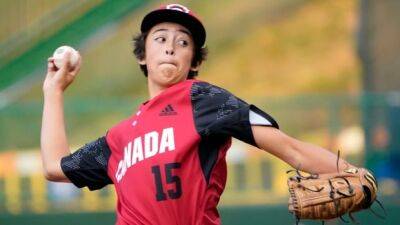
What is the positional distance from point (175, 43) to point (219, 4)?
849 cm

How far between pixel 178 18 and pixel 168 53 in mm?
164

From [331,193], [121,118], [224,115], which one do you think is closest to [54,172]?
[224,115]

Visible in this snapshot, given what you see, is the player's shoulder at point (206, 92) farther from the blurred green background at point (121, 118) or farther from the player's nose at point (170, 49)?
the blurred green background at point (121, 118)

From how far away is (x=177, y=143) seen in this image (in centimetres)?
438

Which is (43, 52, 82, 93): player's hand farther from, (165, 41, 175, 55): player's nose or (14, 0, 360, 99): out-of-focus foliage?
(14, 0, 360, 99): out-of-focus foliage

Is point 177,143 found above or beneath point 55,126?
beneath

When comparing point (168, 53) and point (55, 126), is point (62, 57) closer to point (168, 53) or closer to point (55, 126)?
point (55, 126)

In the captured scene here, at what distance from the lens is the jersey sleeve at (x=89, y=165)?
4754mm

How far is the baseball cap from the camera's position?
4637mm

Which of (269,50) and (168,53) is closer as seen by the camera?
(168,53)

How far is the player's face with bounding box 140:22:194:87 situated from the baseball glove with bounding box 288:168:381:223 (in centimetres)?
66

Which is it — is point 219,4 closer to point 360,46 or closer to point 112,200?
point 360,46

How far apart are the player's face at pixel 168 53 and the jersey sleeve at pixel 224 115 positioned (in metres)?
0.19

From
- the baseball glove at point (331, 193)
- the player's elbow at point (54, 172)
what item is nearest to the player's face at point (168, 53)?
the player's elbow at point (54, 172)
